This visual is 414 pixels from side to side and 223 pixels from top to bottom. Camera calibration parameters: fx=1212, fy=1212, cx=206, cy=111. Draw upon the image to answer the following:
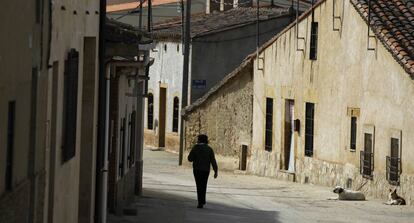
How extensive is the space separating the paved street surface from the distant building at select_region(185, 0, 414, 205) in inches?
33.6

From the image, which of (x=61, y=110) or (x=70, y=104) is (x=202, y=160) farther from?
(x=61, y=110)

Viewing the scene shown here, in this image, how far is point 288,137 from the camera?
35.3 m

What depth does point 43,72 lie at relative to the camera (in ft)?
37.5

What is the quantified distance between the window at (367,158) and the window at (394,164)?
1.13 meters

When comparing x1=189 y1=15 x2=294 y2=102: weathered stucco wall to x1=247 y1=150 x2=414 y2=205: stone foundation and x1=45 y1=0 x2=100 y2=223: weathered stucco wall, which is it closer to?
x1=247 y1=150 x2=414 y2=205: stone foundation

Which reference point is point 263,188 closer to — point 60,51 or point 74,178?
point 74,178

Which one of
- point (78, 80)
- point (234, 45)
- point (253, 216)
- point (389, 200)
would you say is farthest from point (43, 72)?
point (234, 45)

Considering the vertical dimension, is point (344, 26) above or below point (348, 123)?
above

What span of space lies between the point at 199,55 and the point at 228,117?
24.1 ft

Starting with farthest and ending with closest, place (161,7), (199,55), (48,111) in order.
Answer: (161,7)
(199,55)
(48,111)

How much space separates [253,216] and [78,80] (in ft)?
27.8

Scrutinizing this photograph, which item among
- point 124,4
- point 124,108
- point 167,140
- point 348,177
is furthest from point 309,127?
point 124,4

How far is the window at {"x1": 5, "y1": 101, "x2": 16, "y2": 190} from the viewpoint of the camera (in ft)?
32.3

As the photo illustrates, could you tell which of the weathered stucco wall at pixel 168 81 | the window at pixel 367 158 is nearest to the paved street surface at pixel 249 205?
the window at pixel 367 158
